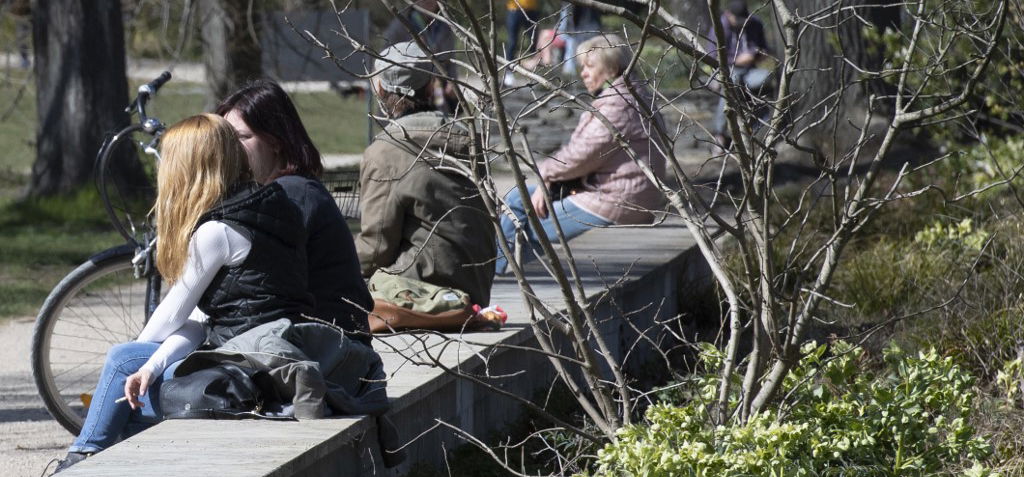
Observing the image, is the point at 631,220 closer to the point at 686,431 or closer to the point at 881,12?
the point at 686,431

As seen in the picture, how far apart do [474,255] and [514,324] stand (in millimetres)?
289

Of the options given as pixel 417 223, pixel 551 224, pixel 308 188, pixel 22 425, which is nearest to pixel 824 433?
pixel 308 188

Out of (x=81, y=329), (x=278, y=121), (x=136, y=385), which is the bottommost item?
(x=81, y=329)

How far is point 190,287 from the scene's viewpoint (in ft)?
Answer: 11.6

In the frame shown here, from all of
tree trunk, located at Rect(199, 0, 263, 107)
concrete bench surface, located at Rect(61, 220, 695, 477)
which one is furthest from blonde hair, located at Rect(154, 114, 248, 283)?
tree trunk, located at Rect(199, 0, 263, 107)

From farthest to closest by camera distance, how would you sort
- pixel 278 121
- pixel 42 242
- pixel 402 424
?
pixel 42 242
pixel 278 121
pixel 402 424

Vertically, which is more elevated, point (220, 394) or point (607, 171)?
point (607, 171)

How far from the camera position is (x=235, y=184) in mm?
3633

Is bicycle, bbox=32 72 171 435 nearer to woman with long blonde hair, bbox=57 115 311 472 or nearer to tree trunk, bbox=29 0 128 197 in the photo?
woman with long blonde hair, bbox=57 115 311 472

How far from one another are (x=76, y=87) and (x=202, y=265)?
8.14 meters

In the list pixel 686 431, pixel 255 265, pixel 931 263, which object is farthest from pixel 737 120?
pixel 931 263

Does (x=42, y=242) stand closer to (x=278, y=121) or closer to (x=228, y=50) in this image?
(x=228, y=50)

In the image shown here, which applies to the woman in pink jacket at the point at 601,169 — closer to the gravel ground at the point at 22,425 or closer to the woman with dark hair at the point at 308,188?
the gravel ground at the point at 22,425

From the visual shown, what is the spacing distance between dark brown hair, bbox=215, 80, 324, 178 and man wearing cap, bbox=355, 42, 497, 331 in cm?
60
